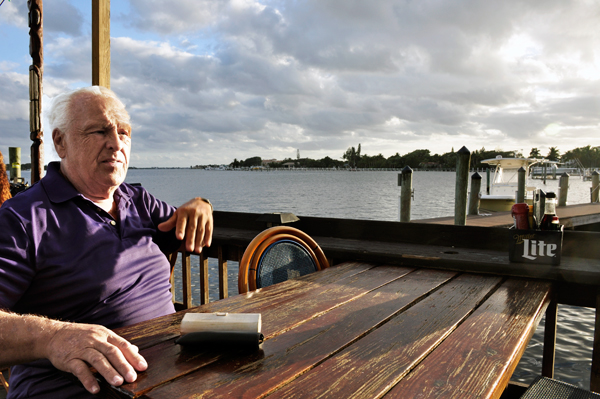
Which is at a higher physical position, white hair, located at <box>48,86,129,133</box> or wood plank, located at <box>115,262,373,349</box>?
white hair, located at <box>48,86,129,133</box>

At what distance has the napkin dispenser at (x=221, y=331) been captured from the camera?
1065 millimetres

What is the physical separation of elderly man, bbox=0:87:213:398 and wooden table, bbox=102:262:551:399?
0.14 m

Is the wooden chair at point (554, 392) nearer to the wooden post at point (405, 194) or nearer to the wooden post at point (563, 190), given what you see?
the wooden post at point (405, 194)

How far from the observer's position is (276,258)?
2098mm

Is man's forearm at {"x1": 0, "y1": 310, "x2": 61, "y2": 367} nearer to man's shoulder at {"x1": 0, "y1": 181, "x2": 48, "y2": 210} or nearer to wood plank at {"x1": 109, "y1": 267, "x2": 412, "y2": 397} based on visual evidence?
wood plank at {"x1": 109, "y1": 267, "x2": 412, "y2": 397}

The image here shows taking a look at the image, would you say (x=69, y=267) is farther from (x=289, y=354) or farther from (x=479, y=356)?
(x=479, y=356)

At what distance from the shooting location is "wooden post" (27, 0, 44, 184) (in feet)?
10.8

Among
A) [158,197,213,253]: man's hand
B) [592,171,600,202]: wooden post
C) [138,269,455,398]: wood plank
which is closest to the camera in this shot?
[138,269,455,398]: wood plank

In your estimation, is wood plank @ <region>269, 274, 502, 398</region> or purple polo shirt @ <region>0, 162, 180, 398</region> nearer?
wood plank @ <region>269, 274, 502, 398</region>

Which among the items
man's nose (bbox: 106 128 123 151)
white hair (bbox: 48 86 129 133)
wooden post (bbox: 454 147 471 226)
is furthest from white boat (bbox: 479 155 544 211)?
white hair (bbox: 48 86 129 133)

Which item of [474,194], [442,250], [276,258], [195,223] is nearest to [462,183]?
[474,194]

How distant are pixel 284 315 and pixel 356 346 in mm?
330

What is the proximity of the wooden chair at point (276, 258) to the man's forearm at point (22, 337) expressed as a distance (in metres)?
0.88

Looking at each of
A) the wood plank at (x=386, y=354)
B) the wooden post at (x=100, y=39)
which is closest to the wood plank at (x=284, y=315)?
the wood plank at (x=386, y=354)
